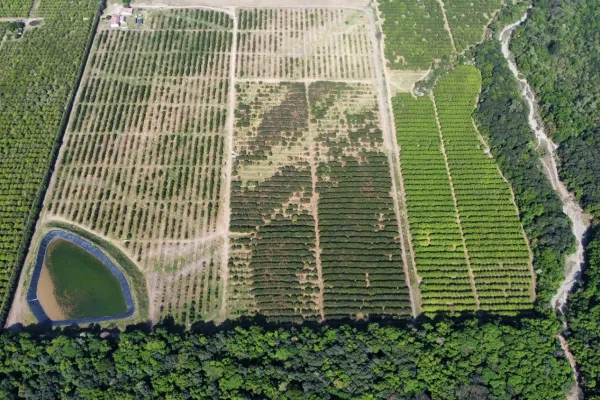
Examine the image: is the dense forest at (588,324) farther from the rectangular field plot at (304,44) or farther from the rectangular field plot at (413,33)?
the rectangular field plot at (304,44)

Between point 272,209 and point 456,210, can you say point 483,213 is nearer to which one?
point 456,210

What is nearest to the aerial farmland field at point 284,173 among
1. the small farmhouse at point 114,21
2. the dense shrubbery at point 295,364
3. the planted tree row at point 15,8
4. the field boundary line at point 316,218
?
the field boundary line at point 316,218

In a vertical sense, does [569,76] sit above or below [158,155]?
above

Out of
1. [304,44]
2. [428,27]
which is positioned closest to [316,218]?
[304,44]

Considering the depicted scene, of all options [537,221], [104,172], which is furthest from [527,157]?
[104,172]

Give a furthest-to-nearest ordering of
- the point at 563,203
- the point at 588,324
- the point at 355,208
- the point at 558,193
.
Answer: the point at 558,193
the point at 563,203
the point at 355,208
the point at 588,324

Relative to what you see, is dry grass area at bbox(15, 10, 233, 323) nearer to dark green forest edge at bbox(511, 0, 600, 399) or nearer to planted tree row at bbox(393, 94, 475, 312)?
planted tree row at bbox(393, 94, 475, 312)

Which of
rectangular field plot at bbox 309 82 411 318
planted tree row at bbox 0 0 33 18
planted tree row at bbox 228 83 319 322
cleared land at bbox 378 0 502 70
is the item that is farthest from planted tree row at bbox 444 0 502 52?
planted tree row at bbox 0 0 33 18
